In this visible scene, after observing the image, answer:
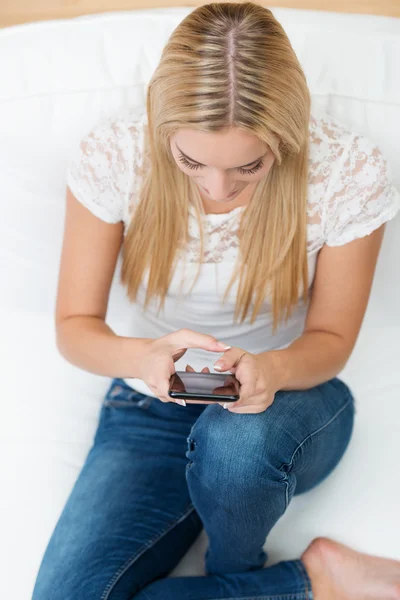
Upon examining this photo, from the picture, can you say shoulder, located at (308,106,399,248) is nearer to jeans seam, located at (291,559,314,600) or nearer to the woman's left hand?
the woman's left hand

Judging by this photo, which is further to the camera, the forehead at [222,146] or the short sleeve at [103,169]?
the short sleeve at [103,169]

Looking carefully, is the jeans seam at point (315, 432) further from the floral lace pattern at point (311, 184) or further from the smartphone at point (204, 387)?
the floral lace pattern at point (311, 184)

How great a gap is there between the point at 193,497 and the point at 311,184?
1.66 ft

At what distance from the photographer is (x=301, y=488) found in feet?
3.75

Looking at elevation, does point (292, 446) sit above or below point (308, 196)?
below

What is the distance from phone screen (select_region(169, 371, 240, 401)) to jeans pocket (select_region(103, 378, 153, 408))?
28 cm

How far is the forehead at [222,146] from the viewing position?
0.85 m

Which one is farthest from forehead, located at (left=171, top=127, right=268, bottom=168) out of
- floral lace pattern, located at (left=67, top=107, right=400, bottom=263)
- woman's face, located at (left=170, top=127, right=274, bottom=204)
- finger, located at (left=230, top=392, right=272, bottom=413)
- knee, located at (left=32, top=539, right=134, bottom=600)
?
knee, located at (left=32, top=539, right=134, bottom=600)

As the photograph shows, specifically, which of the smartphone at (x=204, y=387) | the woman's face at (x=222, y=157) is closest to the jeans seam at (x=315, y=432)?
the smartphone at (x=204, y=387)

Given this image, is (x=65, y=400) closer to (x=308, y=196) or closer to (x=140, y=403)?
(x=140, y=403)

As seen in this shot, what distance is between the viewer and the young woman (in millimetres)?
979

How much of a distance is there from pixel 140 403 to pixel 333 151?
1.76 ft

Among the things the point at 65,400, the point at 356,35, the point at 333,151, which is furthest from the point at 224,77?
the point at 65,400

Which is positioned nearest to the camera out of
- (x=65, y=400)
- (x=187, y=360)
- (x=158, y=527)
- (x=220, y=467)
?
(x=220, y=467)
